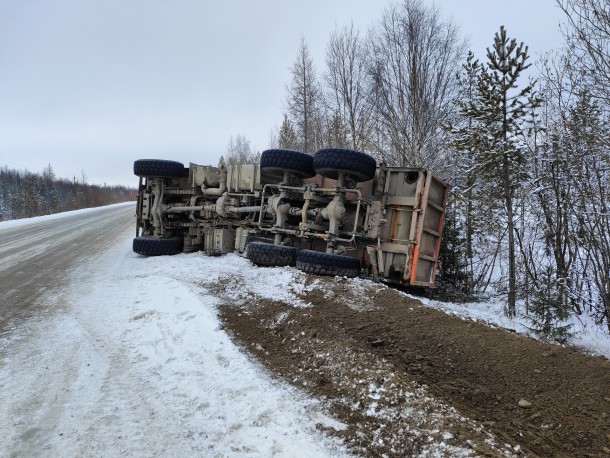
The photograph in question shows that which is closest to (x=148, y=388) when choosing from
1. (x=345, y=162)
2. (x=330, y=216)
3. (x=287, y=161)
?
(x=330, y=216)

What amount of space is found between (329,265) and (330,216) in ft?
3.41

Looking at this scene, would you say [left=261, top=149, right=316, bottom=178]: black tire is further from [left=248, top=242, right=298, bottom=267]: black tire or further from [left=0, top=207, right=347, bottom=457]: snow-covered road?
[left=0, top=207, right=347, bottom=457]: snow-covered road

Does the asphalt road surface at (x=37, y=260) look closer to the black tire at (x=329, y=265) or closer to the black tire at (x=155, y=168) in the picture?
the black tire at (x=155, y=168)

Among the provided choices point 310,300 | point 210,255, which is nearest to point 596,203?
point 310,300

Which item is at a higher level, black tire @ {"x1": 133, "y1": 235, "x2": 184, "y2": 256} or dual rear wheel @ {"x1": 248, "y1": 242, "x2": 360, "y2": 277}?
dual rear wheel @ {"x1": 248, "y1": 242, "x2": 360, "y2": 277}

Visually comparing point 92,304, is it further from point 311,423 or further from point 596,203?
point 596,203

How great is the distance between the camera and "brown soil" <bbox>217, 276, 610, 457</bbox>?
2312 millimetres

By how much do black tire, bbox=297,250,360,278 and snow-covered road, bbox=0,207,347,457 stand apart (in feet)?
5.08

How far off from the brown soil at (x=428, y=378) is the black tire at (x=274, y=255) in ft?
6.06

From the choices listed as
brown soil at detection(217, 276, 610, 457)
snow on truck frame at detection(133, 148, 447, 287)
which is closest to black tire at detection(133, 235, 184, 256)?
snow on truck frame at detection(133, 148, 447, 287)

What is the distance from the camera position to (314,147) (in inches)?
884

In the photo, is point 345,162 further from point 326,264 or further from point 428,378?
point 428,378

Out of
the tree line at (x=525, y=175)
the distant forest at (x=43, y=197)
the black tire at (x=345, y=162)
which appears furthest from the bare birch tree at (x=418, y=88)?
the distant forest at (x=43, y=197)

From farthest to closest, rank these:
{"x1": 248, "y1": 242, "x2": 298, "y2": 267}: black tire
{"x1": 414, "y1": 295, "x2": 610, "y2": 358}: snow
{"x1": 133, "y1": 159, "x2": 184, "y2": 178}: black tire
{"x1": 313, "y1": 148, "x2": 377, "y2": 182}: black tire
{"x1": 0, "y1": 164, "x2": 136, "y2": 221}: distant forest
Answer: {"x1": 0, "y1": 164, "x2": 136, "y2": 221}: distant forest
{"x1": 133, "y1": 159, "x2": 184, "y2": 178}: black tire
{"x1": 248, "y1": 242, "x2": 298, "y2": 267}: black tire
{"x1": 313, "y1": 148, "x2": 377, "y2": 182}: black tire
{"x1": 414, "y1": 295, "x2": 610, "y2": 358}: snow
